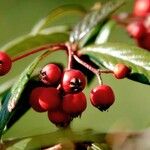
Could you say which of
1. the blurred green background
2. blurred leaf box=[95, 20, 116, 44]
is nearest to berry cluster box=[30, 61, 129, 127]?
blurred leaf box=[95, 20, 116, 44]

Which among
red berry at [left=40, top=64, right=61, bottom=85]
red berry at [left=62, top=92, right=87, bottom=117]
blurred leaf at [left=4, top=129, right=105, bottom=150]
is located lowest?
blurred leaf at [left=4, top=129, right=105, bottom=150]

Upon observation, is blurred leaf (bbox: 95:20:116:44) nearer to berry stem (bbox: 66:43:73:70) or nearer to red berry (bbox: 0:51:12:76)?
berry stem (bbox: 66:43:73:70)

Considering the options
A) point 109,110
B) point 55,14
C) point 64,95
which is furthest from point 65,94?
point 109,110

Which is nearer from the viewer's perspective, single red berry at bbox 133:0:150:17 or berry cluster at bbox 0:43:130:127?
berry cluster at bbox 0:43:130:127

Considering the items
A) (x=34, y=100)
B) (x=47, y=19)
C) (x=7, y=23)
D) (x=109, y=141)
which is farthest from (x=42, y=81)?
(x=7, y=23)

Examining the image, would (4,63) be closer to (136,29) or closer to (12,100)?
(12,100)

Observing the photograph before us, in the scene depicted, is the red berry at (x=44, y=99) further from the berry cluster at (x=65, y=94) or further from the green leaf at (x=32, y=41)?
the green leaf at (x=32, y=41)

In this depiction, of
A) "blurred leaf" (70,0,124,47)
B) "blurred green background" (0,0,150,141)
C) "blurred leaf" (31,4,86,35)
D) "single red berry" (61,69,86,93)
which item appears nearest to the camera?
"single red berry" (61,69,86,93)

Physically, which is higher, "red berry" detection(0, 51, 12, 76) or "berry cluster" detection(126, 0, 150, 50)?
"berry cluster" detection(126, 0, 150, 50)
